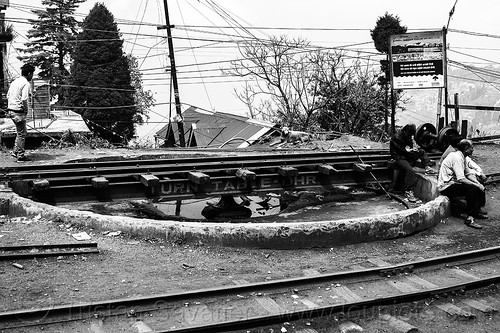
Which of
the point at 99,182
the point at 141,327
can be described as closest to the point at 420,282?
the point at 141,327

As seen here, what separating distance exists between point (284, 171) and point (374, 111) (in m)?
22.9

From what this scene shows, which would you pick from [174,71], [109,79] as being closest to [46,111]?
[174,71]

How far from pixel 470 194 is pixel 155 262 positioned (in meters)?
5.99

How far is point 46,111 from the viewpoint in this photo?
24750mm

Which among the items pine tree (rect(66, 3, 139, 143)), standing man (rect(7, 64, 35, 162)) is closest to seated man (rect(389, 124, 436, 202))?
standing man (rect(7, 64, 35, 162))

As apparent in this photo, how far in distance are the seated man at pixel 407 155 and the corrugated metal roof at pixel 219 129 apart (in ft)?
34.7

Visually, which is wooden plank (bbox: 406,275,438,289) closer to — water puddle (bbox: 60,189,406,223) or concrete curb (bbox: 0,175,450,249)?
concrete curb (bbox: 0,175,450,249)

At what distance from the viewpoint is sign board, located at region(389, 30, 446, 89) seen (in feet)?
61.6

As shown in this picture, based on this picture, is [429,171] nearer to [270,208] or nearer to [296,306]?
[270,208]

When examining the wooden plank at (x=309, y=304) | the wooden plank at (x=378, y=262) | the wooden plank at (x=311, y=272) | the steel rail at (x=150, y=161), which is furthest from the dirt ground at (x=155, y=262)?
the steel rail at (x=150, y=161)

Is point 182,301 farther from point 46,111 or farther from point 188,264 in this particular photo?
point 46,111

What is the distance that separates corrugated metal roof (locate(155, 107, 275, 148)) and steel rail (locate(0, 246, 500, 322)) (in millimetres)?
15480

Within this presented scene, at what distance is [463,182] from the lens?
1037 centimetres

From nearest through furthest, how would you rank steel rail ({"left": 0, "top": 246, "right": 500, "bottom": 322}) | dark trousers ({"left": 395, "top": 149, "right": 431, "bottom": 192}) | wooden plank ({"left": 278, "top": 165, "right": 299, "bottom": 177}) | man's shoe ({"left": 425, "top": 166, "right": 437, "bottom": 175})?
steel rail ({"left": 0, "top": 246, "right": 500, "bottom": 322}) < wooden plank ({"left": 278, "top": 165, "right": 299, "bottom": 177}) < dark trousers ({"left": 395, "top": 149, "right": 431, "bottom": 192}) < man's shoe ({"left": 425, "top": 166, "right": 437, "bottom": 175})
